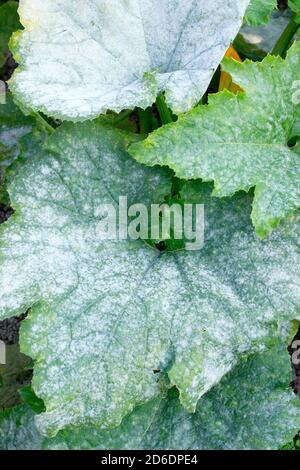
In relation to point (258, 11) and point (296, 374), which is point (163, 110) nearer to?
point (258, 11)

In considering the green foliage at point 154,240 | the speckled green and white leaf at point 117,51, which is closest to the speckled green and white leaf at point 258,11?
the green foliage at point 154,240

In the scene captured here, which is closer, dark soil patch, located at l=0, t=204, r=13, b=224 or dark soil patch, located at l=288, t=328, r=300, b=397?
dark soil patch, located at l=288, t=328, r=300, b=397


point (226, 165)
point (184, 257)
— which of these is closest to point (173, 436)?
point (184, 257)

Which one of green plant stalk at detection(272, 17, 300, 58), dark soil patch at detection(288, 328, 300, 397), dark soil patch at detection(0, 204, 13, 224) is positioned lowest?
dark soil patch at detection(288, 328, 300, 397)

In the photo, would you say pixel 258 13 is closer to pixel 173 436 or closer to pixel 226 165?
pixel 226 165

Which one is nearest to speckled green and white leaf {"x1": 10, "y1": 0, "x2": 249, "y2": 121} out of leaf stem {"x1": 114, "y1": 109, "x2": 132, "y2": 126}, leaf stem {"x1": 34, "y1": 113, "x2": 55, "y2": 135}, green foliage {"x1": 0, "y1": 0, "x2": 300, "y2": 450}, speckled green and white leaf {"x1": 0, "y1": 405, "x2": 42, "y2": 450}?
green foliage {"x1": 0, "y1": 0, "x2": 300, "y2": 450}

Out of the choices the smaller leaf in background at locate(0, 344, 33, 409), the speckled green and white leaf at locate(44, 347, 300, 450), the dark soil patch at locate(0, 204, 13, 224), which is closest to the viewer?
the speckled green and white leaf at locate(44, 347, 300, 450)

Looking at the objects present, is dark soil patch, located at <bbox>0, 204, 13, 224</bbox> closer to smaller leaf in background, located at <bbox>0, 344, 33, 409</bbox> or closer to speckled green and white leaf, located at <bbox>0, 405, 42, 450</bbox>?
smaller leaf in background, located at <bbox>0, 344, 33, 409</bbox>
